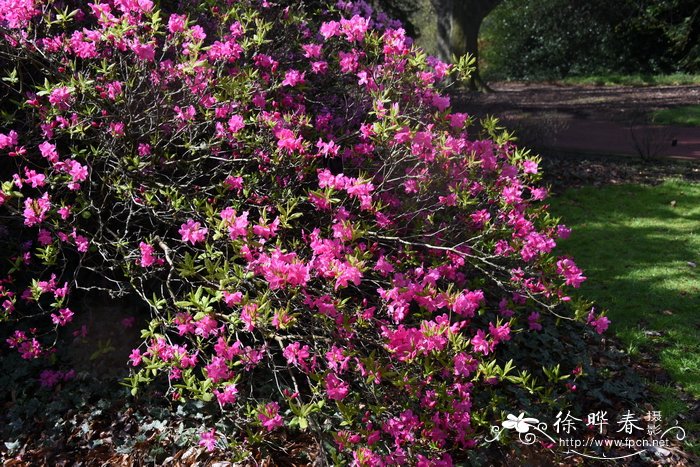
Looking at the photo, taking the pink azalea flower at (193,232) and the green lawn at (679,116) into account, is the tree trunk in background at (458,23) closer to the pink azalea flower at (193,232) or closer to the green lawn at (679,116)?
the green lawn at (679,116)

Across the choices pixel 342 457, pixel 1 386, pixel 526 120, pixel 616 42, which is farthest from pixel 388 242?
pixel 616 42

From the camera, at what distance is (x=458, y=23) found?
17.0 metres

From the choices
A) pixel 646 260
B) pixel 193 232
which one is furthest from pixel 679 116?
pixel 193 232

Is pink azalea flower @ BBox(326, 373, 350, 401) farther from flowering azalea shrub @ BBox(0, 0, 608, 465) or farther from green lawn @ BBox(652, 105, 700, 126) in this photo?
green lawn @ BBox(652, 105, 700, 126)

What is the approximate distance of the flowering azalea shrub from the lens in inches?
107

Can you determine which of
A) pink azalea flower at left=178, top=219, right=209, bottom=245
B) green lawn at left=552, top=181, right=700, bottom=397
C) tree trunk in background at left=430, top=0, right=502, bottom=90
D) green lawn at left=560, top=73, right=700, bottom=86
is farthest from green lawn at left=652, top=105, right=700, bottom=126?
pink azalea flower at left=178, top=219, right=209, bottom=245

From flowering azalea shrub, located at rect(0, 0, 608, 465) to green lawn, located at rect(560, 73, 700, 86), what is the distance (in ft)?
58.6

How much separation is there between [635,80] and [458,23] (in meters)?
6.93

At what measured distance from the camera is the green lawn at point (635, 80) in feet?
62.5

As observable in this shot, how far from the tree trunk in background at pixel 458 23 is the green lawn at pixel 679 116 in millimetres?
5578

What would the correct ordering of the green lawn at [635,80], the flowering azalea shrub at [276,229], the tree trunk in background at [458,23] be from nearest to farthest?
the flowering azalea shrub at [276,229] < the tree trunk in background at [458,23] < the green lawn at [635,80]

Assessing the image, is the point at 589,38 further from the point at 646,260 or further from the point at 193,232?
the point at 193,232

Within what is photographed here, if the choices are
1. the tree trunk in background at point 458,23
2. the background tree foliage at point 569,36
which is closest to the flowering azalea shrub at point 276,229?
the tree trunk in background at point 458,23

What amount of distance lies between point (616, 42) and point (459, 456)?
21.7 metres
